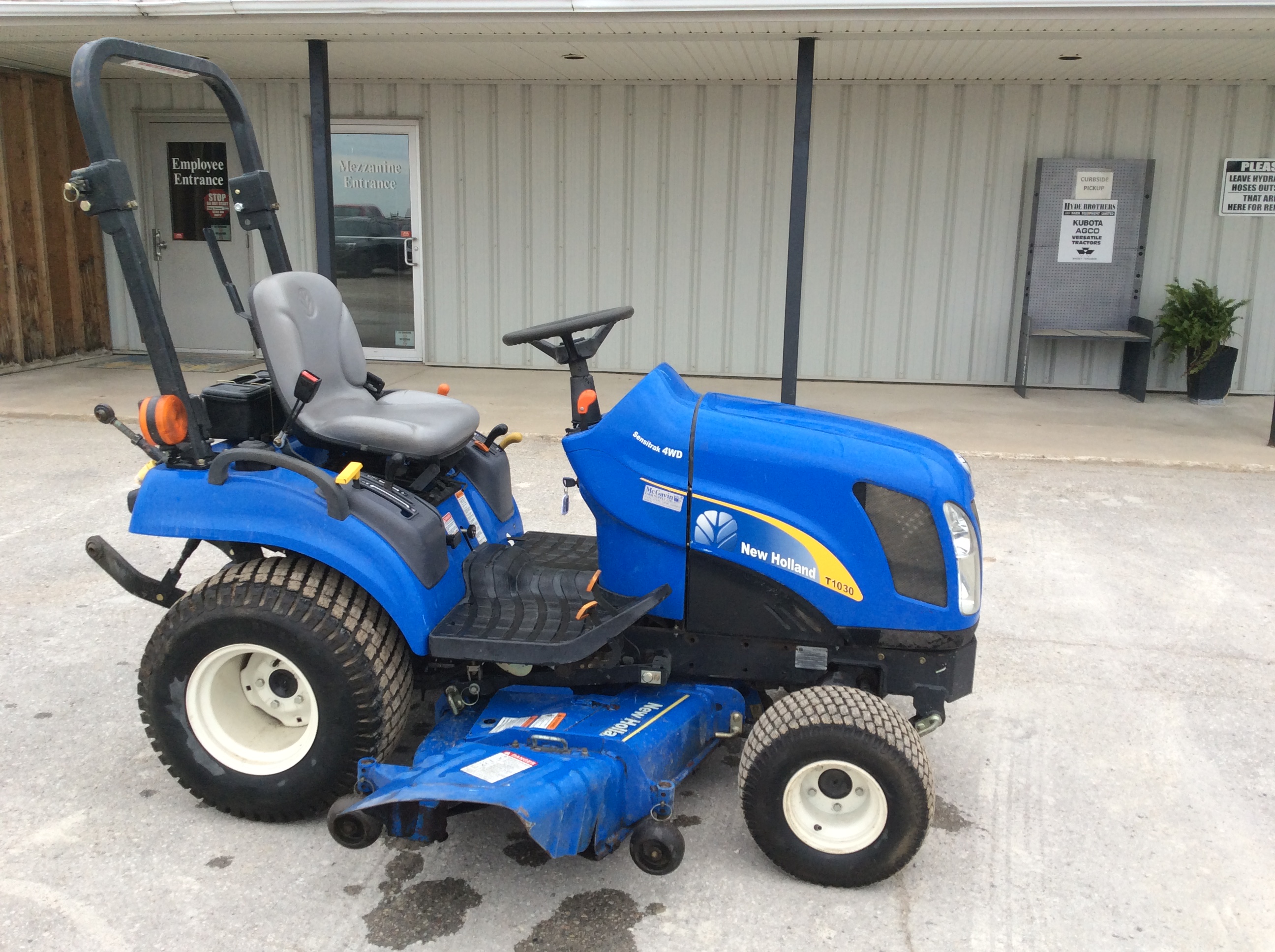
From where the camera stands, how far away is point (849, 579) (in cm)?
294

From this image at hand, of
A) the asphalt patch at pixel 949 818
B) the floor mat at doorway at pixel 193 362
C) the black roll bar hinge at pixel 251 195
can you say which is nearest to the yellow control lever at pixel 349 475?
the black roll bar hinge at pixel 251 195

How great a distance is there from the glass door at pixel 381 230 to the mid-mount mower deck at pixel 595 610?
280 inches

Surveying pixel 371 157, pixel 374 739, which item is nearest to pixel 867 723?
pixel 374 739

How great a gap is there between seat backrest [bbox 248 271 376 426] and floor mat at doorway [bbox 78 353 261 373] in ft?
22.0

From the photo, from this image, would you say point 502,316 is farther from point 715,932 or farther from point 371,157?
point 715,932

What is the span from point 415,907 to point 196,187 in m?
9.44

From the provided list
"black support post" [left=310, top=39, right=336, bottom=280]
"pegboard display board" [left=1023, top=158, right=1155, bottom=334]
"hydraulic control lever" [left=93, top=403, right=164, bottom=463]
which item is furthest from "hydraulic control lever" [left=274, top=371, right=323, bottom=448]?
"pegboard display board" [left=1023, top=158, right=1155, bottom=334]

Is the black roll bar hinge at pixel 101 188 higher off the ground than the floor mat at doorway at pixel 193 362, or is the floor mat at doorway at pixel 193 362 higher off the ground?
the black roll bar hinge at pixel 101 188

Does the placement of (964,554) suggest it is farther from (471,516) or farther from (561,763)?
(471,516)

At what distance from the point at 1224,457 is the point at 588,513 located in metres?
4.31

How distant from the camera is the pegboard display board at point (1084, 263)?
9.36 metres

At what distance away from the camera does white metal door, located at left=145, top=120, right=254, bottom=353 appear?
10.5 m

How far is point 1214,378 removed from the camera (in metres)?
9.29

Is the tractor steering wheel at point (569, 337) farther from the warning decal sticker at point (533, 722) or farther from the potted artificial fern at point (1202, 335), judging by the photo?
the potted artificial fern at point (1202, 335)
